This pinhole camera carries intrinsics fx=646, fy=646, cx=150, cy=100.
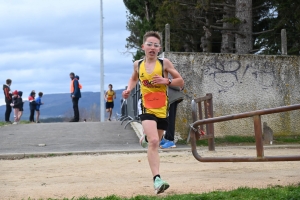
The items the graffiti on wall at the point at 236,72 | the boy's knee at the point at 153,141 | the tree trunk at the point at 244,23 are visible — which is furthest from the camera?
the tree trunk at the point at 244,23

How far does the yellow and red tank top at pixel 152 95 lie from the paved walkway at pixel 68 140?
6.17 metres

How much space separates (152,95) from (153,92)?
1.4 inches

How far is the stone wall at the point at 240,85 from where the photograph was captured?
15297mm

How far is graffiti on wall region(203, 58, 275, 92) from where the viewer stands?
607 inches

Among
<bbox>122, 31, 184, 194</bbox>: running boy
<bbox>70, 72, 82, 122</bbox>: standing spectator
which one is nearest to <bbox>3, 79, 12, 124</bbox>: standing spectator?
<bbox>70, 72, 82, 122</bbox>: standing spectator

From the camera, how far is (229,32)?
894 inches

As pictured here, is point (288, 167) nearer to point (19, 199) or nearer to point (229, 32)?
point (19, 199)

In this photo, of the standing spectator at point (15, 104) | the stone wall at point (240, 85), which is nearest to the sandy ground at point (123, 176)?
the stone wall at point (240, 85)

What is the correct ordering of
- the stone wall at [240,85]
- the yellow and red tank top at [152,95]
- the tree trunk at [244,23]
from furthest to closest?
the tree trunk at [244,23], the stone wall at [240,85], the yellow and red tank top at [152,95]

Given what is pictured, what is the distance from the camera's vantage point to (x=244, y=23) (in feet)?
70.5

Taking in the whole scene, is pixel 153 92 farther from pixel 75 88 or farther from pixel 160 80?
pixel 75 88

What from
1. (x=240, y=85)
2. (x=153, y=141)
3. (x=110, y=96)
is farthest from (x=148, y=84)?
(x=110, y=96)

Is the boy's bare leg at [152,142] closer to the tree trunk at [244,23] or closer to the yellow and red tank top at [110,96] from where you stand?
the tree trunk at [244,23]

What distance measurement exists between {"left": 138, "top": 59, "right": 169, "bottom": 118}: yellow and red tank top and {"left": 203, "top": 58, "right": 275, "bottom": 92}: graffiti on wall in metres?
8.22
